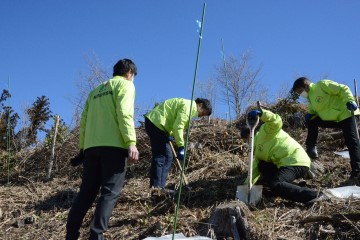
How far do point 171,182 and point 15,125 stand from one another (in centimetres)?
755

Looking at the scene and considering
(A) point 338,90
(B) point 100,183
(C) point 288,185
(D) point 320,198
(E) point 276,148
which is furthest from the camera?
(A) point 338,90

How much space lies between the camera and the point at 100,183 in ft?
12.2

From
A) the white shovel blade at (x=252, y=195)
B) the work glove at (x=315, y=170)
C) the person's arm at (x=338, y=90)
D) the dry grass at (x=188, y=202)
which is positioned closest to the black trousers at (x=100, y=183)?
the dry grass at (x=188, y=202)

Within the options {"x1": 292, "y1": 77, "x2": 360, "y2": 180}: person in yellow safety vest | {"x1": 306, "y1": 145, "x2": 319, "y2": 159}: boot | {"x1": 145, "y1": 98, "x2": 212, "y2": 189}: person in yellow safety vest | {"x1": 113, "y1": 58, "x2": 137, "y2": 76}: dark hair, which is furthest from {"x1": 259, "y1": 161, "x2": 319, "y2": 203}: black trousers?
{"x1": 113, "y1": 58, "x2": 137, "y2": 76}: dark hair

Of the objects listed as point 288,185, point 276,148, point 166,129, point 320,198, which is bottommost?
point 320,198

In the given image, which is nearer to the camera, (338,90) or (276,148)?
(276,148)

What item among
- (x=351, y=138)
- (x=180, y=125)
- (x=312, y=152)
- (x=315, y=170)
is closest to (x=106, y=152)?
(x=180, y=125)

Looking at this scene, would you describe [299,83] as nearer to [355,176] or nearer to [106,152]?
[355,176]

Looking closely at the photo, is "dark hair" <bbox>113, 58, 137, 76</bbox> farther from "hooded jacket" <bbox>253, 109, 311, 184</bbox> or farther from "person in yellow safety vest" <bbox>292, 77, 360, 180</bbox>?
"person in yellow safety vest" <bbox>292, 77, 360, 180</bbox>

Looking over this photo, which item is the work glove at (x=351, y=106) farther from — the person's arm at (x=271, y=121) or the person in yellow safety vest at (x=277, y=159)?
the person's arm at (x=271, y=121)

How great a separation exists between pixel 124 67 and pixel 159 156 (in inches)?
72.5

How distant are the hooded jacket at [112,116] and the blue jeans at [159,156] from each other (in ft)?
5.52

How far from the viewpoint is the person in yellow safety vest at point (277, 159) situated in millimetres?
4406

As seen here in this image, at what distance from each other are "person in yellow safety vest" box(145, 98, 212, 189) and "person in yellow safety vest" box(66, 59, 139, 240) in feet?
5.87
